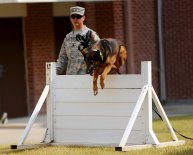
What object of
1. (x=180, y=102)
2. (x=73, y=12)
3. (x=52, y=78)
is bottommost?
(x=180, y=102)

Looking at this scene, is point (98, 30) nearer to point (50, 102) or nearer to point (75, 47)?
point (50, 102)

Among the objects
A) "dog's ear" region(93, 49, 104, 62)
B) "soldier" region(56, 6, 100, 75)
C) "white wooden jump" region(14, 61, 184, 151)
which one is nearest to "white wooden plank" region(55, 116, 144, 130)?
"white wooden jump" region(14, 61, 184, 151)

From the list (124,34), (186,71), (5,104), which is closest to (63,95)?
(5,104)

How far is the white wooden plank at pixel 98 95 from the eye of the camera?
38.5 ft

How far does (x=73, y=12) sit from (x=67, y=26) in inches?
350

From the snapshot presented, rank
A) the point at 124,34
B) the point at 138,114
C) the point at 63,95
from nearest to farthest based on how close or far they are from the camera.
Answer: the point at 138,114, the point at 63,95, the point at 124,34

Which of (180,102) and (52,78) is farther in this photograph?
(180,102)

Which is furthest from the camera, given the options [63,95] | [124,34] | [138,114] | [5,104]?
[124,34]

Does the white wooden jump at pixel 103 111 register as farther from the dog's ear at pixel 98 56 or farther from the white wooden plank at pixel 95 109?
the dog's ear at pixel 98 56

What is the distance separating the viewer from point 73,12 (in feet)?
39.3

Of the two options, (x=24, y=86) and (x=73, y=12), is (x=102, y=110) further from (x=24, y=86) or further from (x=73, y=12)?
(x=24, y=86)

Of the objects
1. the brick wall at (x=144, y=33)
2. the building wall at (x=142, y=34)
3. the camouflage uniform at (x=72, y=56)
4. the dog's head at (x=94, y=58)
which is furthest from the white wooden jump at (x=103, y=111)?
the brick wall at (x=144, y=33)

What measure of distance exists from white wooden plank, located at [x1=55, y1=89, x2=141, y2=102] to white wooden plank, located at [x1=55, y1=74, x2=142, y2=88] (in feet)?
0.22

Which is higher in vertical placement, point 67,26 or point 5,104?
point 67,26
